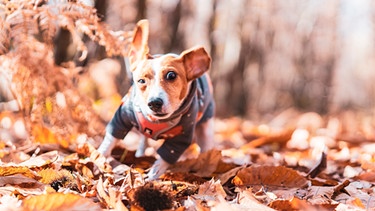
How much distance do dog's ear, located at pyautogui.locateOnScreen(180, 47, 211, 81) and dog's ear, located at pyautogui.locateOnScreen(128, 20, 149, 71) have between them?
242 millimetres

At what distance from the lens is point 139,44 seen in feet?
10.8

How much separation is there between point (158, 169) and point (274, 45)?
36.8ft

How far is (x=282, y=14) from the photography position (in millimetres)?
13422

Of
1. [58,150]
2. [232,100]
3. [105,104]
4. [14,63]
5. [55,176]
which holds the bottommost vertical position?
[232,100]

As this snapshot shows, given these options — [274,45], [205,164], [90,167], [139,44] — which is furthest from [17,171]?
[274,45]

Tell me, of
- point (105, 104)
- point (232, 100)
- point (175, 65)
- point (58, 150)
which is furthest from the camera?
point (232, 100)

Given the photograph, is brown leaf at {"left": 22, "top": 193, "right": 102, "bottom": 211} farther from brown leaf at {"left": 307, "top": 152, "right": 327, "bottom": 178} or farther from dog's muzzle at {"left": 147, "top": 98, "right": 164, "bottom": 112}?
brown leaf at {"left": 307, "top": 152, "right": 327, "bottom": 178}

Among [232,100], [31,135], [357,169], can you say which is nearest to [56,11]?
[31,135]

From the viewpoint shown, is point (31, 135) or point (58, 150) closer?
point (58, 150)

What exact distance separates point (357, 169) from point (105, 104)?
2.88m

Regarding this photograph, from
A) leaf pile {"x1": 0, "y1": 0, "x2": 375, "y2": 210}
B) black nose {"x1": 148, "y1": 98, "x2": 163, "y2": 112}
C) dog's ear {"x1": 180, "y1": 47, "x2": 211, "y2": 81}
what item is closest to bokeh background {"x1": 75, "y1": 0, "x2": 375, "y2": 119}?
leaf pile {"x1": 0, "y1": 0, "x2": 375, "y2": 210}

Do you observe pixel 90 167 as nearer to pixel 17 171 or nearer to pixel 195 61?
pixel 17 171

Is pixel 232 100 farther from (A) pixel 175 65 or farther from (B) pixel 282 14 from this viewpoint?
(A) pixel 175 65

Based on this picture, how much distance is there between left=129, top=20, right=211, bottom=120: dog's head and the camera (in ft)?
9.63
